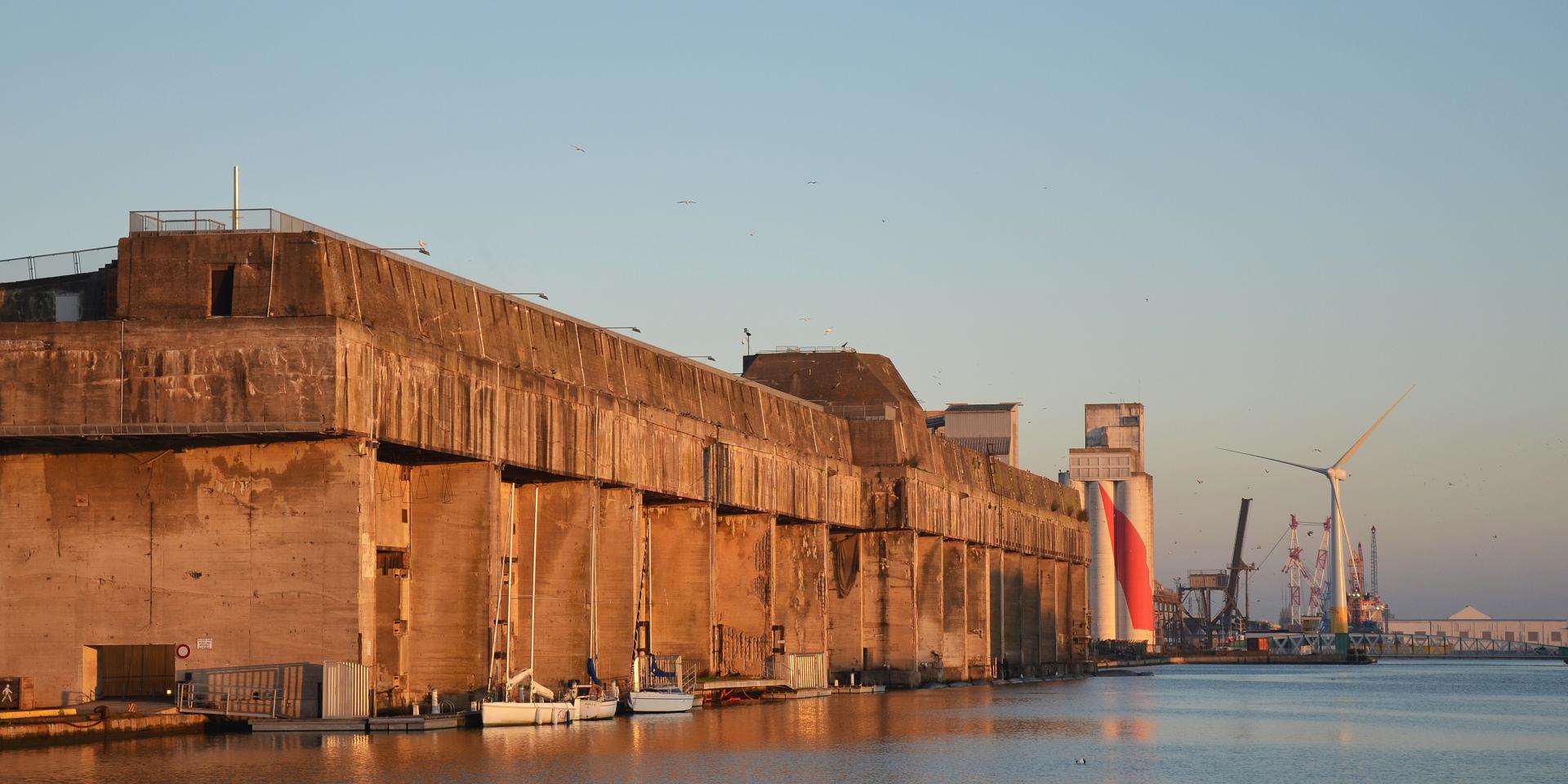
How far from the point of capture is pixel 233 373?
5581 centimetres

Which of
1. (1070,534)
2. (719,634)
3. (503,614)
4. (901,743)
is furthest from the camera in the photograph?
(1070,534)

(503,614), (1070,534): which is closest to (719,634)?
(503,614)

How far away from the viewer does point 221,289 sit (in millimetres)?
58719

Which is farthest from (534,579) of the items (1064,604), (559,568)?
(1064,604)

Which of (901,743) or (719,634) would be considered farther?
(719,634)

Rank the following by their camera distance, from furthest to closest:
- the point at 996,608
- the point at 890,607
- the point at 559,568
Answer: the point at 996,608 → the point at 890,607 → the point at 559,568

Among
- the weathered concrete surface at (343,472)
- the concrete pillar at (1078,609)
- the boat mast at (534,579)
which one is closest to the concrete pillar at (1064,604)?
the concrete pillar at (1078,609)

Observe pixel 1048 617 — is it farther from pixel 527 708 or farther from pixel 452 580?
pixel 452 580

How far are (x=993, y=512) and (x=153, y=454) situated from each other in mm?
85743

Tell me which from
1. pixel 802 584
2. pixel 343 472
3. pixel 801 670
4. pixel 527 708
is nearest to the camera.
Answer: pixel 343 472

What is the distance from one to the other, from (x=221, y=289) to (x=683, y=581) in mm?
33012

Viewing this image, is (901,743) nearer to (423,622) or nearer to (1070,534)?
(423,622)

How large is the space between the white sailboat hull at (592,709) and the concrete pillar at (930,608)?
151 ft

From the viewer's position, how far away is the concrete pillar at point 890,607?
11075 centimetres
